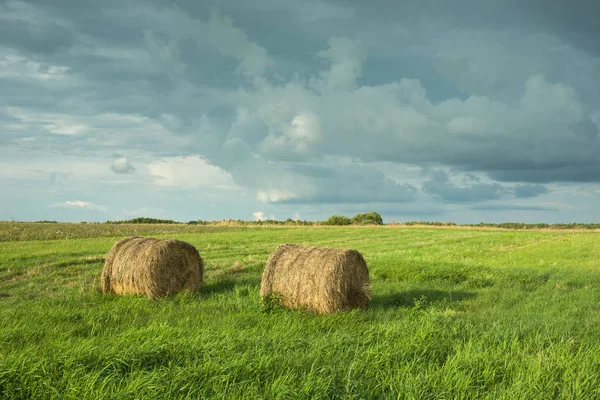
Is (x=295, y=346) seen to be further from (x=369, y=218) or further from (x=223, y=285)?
(x=369, y=218)

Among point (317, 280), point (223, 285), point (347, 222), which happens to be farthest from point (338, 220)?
point (317, 280)

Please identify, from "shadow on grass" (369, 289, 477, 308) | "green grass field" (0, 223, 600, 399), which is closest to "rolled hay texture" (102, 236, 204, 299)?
"green grass field" (0, 223, 600, 399)

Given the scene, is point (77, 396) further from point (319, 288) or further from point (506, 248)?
point (506, 248)

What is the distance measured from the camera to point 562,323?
379 inches

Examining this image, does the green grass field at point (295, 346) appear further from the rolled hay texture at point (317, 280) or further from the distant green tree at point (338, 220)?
the distant green tree at point (338, 220)

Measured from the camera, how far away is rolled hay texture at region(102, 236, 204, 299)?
12.6 meters

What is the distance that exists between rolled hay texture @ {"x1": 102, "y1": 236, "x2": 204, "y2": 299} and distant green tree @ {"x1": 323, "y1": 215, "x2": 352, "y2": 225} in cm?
6954

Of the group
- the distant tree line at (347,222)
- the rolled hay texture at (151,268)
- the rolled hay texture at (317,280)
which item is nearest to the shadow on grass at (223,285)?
the rolled hay texture at (151,268)

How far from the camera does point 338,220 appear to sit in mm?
83500

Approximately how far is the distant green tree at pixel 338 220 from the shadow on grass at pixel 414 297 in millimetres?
68714

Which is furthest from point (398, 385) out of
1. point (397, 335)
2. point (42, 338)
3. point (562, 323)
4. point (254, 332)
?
point (42, 338)

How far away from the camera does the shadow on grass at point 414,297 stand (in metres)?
12.1

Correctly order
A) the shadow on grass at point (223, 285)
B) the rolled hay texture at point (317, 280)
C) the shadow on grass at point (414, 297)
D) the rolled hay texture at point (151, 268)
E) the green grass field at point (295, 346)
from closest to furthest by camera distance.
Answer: the green grass field at point (295, 346)
the rolled hay texture at point (317, 280)
the shadow on grass at point (414, 297)
the rolled hay texture at point (151, 268)
the shadow on grass at point (223, 285)

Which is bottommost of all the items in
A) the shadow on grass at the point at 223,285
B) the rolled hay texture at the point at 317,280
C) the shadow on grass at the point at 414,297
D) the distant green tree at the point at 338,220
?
the shadow on grass at the point at 414,297
